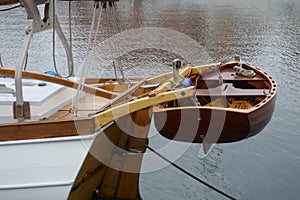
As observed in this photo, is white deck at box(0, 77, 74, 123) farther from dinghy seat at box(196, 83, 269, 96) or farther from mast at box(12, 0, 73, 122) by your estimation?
dinghy seat at box(196, 83, 269, 96)

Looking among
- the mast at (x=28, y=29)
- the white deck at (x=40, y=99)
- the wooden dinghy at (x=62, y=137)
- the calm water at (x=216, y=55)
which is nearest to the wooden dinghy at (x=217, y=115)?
the wooden dinghy at (x=62, y=137)

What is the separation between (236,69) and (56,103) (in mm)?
2139

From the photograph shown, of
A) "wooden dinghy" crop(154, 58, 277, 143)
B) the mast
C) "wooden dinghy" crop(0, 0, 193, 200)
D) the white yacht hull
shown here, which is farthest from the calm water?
the white yacht hull

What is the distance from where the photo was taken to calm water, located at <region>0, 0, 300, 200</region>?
662 cm

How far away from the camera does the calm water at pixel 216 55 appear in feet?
21.7

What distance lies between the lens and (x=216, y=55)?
1470 cm

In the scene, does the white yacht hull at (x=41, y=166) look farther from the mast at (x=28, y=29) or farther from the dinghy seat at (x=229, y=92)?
the dinghy seat at (x=229, y=92)

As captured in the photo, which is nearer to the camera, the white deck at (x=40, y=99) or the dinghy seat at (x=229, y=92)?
the white deck at (x=40, y=99)

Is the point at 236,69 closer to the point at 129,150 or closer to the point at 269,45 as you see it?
the point at 129,150

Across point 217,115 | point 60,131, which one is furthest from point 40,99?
point 217,115

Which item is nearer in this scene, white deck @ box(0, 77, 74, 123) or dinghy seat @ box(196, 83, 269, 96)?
white deck @ box(0, 77, 74, 123)

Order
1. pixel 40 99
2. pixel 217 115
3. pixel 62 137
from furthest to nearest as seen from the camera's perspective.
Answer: pixel 40 99
pixel 62 137
pixel 217 115

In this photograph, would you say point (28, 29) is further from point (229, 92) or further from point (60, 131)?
point (229, 92)

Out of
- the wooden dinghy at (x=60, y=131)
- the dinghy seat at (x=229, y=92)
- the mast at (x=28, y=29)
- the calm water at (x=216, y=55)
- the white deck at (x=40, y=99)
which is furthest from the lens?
the calm water at (x=216, y=55)
